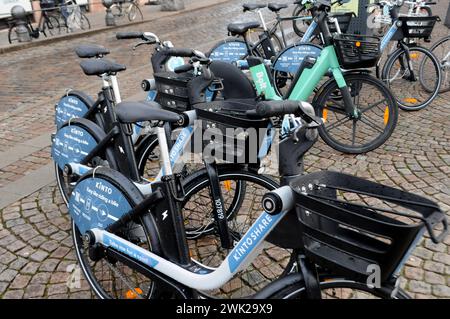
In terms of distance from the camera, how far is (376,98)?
4.32m

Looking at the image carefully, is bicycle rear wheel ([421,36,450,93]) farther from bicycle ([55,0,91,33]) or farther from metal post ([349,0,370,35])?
bicycle ([55,0,91,33])

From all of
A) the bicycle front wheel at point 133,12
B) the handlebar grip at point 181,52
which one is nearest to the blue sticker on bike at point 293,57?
the handlebar grip at point 181,52

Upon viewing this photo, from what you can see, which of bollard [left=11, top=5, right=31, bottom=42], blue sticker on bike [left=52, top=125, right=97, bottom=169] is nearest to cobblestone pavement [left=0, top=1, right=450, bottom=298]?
blue sticker on bike [left=52, top=125, right=97, bottom=169]

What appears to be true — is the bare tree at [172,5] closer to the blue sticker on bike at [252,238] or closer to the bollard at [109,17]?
the bollard at [109,17]

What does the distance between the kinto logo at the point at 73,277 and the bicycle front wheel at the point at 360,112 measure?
269 cm

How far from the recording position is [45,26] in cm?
1226

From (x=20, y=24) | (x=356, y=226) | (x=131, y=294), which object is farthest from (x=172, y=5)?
(x=356, y=226)

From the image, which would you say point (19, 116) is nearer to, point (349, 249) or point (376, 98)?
point (376, 98)

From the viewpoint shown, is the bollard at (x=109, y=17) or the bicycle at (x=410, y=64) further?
the bollard at (x=109, y=17)

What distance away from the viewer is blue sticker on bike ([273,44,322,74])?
5113 mm

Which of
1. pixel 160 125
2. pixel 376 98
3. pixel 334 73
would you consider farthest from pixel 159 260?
pixel 376 98

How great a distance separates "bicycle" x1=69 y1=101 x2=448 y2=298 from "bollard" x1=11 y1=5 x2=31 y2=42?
9796 mm

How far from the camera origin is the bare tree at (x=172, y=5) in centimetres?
1594

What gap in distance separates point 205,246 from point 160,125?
4.05 ft
